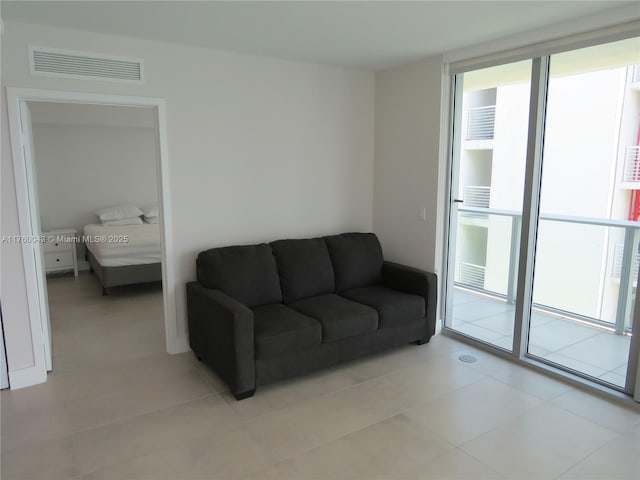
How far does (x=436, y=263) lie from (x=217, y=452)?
2.53 m

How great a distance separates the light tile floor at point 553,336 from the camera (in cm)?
338

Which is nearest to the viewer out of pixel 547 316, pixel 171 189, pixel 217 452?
pixel 217 452

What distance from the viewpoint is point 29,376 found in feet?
10.3

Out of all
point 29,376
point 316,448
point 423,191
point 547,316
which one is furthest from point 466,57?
point 29,376

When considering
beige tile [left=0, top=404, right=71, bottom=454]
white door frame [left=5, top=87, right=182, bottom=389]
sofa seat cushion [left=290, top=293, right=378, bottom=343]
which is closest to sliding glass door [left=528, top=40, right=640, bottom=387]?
sofa seat cushion [left=290, top=293, right=378, bottom=343]

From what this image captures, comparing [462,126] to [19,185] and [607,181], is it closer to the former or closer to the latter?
[607,181]

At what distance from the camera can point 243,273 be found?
11.6 feet

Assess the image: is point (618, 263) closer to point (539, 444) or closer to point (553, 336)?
point (553, 336)

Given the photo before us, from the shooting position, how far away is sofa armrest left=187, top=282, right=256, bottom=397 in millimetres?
2871

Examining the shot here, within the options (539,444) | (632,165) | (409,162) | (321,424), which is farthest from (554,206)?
(321,424)

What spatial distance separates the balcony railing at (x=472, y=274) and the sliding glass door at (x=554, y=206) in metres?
0.01

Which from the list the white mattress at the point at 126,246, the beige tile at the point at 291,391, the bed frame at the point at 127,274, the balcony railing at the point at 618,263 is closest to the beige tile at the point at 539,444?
the beige tile at the point at 291,391

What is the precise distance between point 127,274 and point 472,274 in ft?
13.2

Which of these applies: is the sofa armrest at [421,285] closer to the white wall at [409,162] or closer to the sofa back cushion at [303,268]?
the white wall at [409,162]
